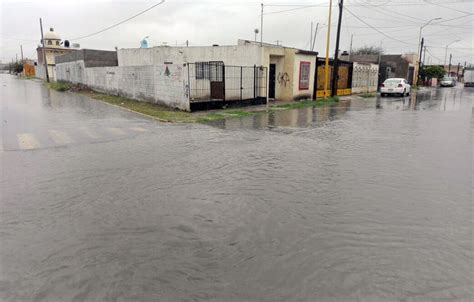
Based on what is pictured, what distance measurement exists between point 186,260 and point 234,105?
17.1 m

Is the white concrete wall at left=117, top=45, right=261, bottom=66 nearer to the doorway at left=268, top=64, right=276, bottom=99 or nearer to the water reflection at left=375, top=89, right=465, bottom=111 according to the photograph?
the doorway at left=268, top=64, right=276, bottom=99

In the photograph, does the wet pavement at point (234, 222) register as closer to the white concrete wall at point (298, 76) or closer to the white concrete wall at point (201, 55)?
the white concrete wall at point (201, 55)

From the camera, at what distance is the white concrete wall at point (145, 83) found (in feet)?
59.8

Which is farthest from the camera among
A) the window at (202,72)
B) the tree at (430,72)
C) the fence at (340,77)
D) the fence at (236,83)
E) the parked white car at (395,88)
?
the tree at (430,72)

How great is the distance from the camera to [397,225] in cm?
489

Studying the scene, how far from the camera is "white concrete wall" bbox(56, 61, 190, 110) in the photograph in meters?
18.2

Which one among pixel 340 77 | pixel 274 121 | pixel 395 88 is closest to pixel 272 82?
pixel 340 77

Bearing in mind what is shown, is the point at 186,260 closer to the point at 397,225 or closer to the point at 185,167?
the point at 397,225

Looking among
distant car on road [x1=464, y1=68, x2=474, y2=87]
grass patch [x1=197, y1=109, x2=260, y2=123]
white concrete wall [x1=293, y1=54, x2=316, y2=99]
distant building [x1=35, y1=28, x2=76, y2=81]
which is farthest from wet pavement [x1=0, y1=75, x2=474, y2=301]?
distant car on road [x1=464, y1=68, x2=474, y2=87]

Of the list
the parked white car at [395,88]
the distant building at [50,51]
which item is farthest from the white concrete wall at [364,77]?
the distant building at [50,51]

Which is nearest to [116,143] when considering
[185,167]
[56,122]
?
[185,167]

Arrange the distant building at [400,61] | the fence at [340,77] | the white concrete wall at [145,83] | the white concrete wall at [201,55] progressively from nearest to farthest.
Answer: the white concrete wall at [145,83] → the white concrete wall at [201,55] → the fence at [340,77] → the distant building at [400,61]

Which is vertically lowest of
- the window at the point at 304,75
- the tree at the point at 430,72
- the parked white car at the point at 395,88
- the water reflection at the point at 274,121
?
the water reflection at the point at 274,121

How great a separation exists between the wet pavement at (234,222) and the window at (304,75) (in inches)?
674
